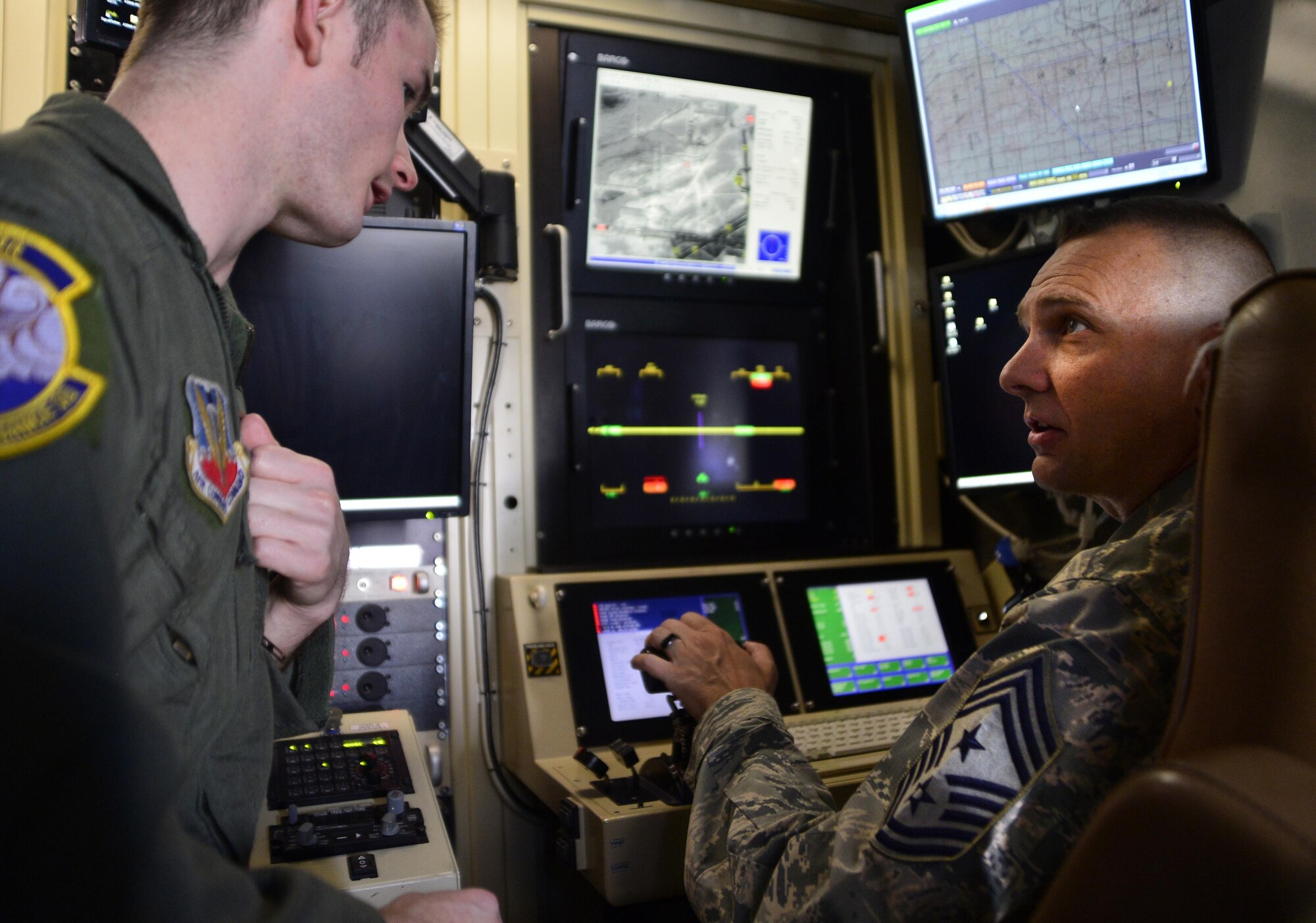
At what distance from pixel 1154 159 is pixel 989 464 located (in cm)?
74

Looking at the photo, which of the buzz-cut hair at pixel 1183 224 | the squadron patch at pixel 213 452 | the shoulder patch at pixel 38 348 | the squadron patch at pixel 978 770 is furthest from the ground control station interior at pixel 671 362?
the shoulder patch at pixel 38 348

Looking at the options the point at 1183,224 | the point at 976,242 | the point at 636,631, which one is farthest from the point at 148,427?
the point at 976,242

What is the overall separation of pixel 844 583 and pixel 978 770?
4.38 feet

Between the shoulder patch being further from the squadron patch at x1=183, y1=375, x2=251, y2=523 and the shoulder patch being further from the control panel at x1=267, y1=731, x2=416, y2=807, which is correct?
the control panel at x1=267, y1=731, x2=416, y2=807

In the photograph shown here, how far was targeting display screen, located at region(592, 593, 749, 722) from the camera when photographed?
201 cm

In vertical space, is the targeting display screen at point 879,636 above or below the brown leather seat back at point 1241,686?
below

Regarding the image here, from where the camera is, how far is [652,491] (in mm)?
2422

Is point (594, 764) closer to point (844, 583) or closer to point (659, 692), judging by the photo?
point (659, 692)

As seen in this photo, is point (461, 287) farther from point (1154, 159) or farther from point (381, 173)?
point (1154, 159)

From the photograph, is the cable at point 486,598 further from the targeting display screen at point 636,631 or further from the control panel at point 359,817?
the control panel at point 359,817

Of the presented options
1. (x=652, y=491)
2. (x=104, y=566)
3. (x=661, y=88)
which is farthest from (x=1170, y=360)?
(x=661, y=88)

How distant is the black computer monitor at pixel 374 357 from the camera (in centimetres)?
184

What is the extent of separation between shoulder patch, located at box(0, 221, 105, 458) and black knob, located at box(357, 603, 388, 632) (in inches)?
58.8

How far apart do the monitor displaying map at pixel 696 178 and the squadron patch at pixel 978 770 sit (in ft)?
5.47
